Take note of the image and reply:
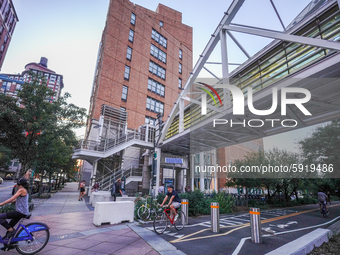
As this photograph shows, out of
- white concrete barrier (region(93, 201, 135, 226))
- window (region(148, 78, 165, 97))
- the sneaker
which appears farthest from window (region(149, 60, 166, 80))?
the sneaker

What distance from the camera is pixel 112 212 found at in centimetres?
748

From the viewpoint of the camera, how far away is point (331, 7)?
637cm

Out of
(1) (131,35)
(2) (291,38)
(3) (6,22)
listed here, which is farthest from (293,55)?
(3) (6,22)

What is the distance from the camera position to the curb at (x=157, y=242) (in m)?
4.60

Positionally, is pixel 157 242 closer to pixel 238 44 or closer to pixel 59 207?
pixel 59 207

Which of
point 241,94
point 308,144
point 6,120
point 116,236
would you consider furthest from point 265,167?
point 6,120

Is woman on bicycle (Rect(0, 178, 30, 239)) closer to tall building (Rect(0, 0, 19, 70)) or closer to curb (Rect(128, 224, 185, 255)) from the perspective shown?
curb (Rect(128, 224, 185, 255))

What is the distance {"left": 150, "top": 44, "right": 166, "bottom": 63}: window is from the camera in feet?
116

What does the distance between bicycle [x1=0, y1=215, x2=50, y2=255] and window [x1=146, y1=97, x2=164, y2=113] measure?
27.3 meters

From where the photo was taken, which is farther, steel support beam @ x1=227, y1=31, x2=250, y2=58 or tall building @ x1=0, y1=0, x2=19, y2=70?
tall building @ x1=0, y1=0, x2=19, y2=70

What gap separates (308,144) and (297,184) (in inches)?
207

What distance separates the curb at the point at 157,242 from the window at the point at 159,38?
→ 3707cm

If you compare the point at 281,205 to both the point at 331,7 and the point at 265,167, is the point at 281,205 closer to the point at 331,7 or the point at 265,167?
the point at 265,167

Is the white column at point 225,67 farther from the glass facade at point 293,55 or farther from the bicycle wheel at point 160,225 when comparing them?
the bicycle wheel at point 160,225
